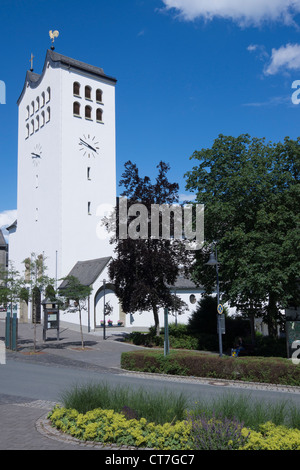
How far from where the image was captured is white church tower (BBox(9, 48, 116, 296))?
4484cm

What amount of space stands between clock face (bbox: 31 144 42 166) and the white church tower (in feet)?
0.35

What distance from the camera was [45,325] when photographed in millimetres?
30641

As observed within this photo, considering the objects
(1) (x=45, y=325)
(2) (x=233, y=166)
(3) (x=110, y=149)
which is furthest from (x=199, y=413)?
(3) (x=110, y=149)

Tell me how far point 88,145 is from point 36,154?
6351 mm

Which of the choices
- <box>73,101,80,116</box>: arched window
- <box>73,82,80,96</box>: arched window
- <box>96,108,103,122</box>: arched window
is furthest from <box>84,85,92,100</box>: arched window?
<box>73,101,80,116</box>: arched window

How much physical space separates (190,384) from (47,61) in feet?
134

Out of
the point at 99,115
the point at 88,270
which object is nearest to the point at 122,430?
the point at 88,270

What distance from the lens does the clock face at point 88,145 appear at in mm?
46531

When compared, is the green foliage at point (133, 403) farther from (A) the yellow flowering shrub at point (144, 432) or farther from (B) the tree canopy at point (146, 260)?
(B) the tree canopy at point (146, 260)

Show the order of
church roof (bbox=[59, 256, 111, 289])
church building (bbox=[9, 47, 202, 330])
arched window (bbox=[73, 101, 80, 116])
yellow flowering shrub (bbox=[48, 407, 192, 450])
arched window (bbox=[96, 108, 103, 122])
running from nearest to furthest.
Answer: yellow flowering shrub (bbox=[48, 407, 192, 450]), church roof (bbox=[59, 256, 111, 289]), church building (bbox=[9, 47, 202, 330]), arched window (bbox=[73, 101, 80, 116]), arched window (bbox=[96, 108, 103, 122])

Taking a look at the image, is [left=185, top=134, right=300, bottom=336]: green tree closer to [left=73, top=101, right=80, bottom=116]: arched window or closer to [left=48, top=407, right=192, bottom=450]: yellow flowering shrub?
[left=48, top=407, right=192, bottom=450]: yellow flowering shrub

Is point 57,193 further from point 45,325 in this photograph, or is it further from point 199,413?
point 199,413

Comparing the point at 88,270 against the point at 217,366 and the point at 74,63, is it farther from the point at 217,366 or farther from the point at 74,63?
the point at 217,366

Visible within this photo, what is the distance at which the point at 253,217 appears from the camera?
76.9 ft
